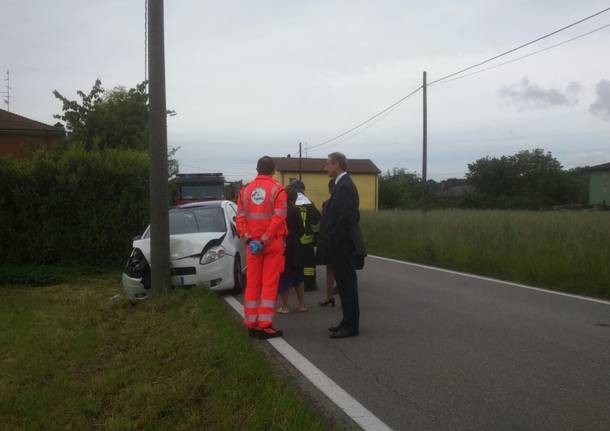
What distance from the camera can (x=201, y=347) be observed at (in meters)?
5.99

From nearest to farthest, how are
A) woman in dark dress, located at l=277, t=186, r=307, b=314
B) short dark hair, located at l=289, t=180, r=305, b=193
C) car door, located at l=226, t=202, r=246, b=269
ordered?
woman in dark dress, located at l=277, t=186, r=307, b=314 → short dark hair, located at l=289, t=180, r=305, b=193 → car door, located at l=226, t=202, r=246, b=269

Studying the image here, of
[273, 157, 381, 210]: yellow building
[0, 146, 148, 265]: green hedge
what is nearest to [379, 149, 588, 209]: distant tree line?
[273, 157, 381, 210]: yellow building

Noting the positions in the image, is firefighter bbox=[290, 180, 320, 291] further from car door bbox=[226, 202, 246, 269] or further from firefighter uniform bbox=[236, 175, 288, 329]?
firefighter uniform bbox=[236, 175, 288, 329]

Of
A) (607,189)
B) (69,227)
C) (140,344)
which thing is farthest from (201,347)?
(607,189)

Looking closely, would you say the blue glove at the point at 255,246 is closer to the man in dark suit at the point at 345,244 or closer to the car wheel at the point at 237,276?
the man in dark suit at the point at 345,244

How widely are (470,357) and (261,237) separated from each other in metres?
2.35

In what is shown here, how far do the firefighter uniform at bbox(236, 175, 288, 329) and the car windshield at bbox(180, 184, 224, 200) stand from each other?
18.8 meters

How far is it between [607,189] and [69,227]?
57.1 m

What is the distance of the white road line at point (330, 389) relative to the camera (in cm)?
426

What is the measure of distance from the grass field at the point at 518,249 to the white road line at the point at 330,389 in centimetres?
586

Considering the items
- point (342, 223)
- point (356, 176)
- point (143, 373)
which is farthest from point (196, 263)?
point (356, 176)

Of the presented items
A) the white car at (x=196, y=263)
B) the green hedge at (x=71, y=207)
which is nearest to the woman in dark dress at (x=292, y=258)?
the white car at (x=196, y=263)

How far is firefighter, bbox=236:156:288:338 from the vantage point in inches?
256

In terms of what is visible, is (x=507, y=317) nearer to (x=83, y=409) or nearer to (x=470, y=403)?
(x=470, y=403)
